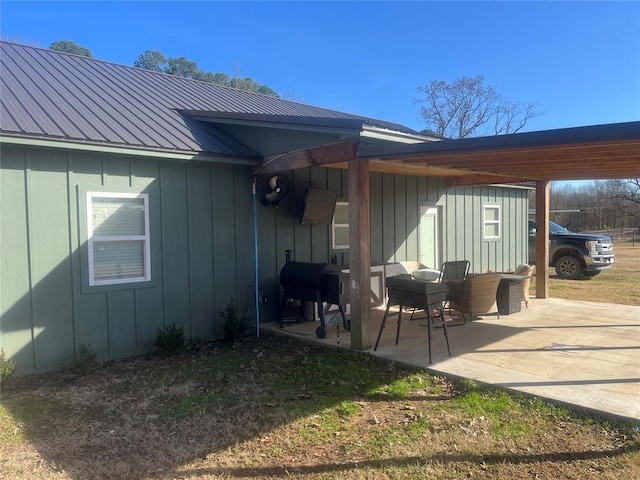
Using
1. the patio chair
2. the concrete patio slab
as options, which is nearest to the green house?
the concrete patio slab

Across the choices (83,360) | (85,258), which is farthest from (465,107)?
(83,360)

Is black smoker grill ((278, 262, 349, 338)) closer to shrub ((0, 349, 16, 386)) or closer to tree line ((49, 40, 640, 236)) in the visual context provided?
shrub ((0, 349, 16, 386))

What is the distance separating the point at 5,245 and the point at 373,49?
25.2 metres

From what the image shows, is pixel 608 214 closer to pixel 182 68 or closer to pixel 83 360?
pixel 182 68

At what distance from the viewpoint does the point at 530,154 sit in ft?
17.2

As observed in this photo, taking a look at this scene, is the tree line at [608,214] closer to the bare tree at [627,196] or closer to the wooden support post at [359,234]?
the bare tree at [627,196]

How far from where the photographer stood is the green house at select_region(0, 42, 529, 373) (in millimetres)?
4797

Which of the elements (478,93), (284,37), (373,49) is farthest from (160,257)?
(478,93)

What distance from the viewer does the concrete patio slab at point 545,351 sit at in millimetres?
3922

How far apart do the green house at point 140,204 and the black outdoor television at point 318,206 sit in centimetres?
3

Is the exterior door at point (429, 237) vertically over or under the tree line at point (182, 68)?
under

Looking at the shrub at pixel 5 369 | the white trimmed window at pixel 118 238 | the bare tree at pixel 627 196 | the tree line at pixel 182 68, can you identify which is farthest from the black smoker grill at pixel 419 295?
the bare tree at pixel 627 196

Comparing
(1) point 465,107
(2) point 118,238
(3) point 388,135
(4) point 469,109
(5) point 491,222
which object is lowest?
(2) point 118,238

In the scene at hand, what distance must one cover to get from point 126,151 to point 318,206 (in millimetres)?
2962
